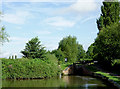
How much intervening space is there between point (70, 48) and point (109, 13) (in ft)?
80.5

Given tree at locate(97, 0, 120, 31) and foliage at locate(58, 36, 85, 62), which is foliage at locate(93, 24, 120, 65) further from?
foliage at locate(58, 36, 85, 62)

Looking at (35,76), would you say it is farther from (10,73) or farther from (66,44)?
(66,44)

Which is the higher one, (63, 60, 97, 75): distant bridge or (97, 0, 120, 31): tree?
(97, 0, 120, 31): tree

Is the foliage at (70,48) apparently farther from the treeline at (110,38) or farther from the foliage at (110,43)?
the foliage at (110,43)

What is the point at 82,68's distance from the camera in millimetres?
34781

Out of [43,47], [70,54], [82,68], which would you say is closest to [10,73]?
[43,47]

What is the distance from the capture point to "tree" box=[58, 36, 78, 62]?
53625mm

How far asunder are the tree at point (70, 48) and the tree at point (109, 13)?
21.0m

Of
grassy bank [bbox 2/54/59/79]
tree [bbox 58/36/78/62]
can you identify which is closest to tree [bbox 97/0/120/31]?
grassy bank [bbox 2/54/59/79]

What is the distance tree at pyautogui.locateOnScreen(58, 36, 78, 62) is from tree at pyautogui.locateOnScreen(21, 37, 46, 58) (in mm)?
20422

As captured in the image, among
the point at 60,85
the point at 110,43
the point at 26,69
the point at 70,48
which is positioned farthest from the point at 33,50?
the point at 70,48

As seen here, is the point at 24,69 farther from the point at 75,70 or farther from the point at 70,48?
the point at 70,48

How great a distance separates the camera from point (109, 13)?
33500mm

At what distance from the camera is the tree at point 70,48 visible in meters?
53.6
